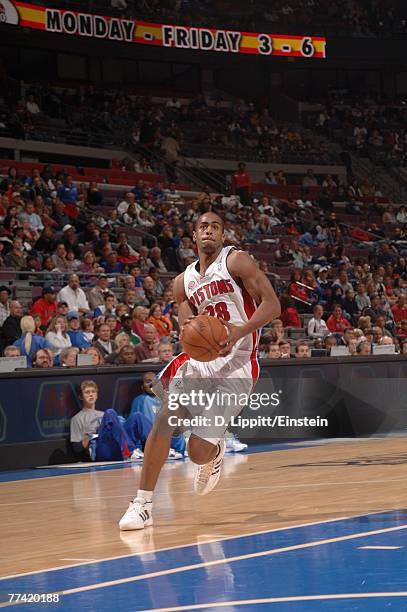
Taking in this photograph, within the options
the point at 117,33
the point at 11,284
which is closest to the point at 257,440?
the point at 11,284

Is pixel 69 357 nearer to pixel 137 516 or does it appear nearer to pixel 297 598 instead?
pixel 137 516

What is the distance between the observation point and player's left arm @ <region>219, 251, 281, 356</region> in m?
7.36

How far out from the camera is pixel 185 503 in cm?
890

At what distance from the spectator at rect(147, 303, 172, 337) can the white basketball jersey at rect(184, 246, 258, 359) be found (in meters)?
8.28

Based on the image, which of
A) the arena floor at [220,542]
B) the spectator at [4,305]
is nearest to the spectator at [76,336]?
the spectator at [4,305]

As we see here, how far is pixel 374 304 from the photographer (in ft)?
70.2

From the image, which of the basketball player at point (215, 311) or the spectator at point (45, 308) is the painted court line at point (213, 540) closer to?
the basketball player at point (215, 311)

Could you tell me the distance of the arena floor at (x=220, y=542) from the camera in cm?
509

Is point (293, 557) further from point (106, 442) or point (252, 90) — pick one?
point (252, 90)

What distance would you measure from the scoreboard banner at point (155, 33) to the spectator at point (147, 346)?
44.5 ft

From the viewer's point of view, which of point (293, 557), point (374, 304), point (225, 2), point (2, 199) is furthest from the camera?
point (225, 2)

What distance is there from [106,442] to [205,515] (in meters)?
4.74

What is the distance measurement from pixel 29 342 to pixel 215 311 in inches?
272

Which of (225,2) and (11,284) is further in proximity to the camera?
(225,2)
